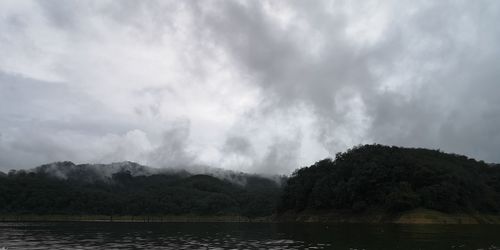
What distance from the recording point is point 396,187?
15200 centimetres

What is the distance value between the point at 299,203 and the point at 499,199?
241 ft

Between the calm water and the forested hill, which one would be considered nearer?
the calm water

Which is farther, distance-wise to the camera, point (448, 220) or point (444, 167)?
point (444, 167)

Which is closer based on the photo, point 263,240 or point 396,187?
point 263,240

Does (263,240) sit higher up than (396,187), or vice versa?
(396,187)

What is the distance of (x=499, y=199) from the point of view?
170750mm

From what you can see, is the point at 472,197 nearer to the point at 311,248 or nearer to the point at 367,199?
the point at 367,199

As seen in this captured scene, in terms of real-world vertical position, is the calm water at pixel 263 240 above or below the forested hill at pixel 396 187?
below

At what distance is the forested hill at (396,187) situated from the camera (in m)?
145

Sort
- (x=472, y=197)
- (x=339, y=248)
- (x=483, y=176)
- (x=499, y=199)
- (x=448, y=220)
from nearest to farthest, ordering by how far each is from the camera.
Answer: (x=339, y=248)
(x=448, y=220)
(x=472, y=197)
(x=499, y=199)
(x=483, y=176)

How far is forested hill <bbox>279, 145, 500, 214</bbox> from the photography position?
145 m

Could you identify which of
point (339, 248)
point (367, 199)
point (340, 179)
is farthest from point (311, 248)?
point (340, 179)

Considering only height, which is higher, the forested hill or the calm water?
the forested hill

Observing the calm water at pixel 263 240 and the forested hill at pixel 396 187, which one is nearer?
the calm water at pixel 263 240
